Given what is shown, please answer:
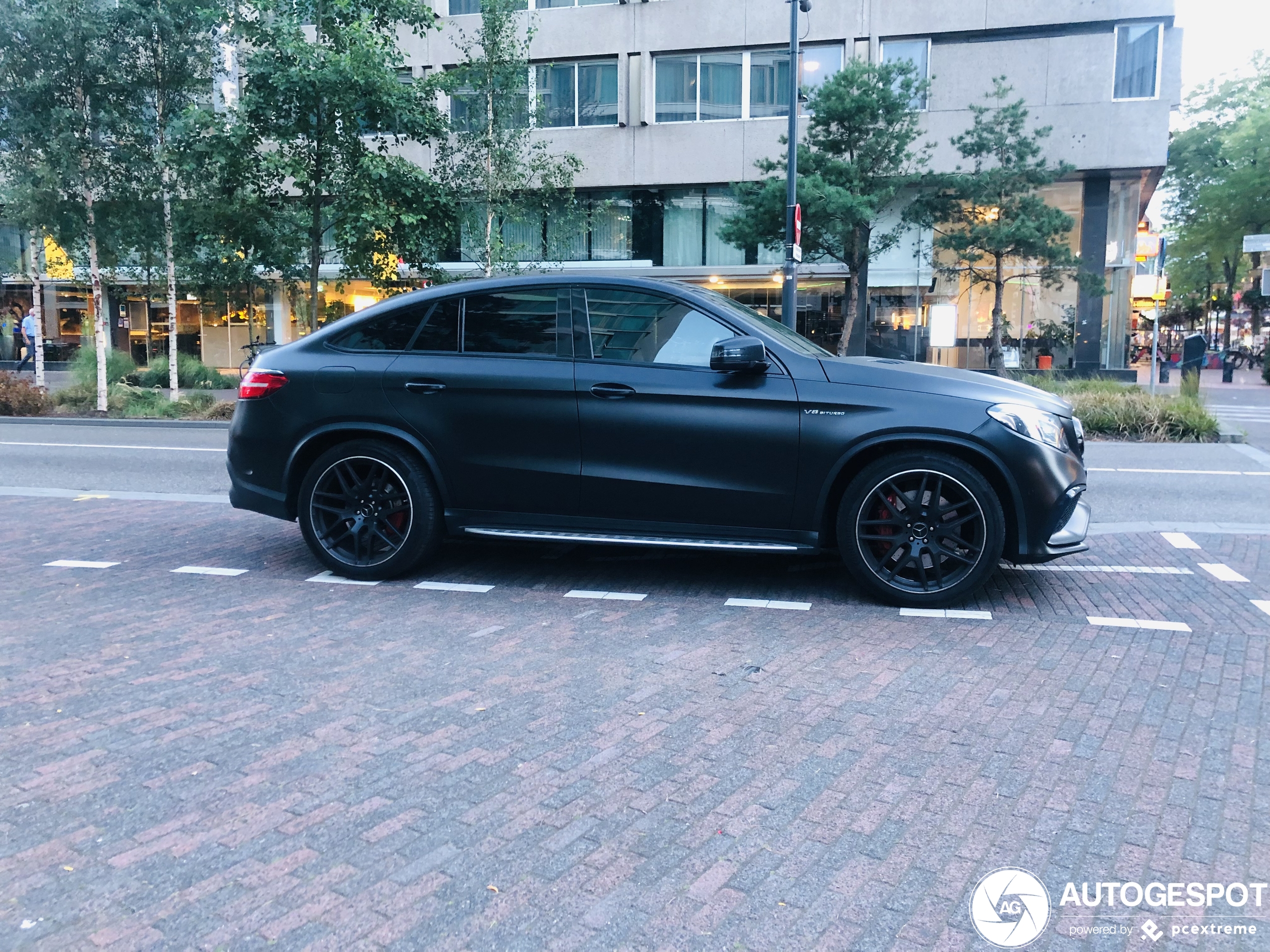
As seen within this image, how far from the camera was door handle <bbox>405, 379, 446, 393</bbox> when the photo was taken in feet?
19.5

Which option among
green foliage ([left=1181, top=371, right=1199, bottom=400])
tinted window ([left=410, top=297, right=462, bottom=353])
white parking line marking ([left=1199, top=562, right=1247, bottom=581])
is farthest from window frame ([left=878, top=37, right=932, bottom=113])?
tinted window ([left=410, top=297, right=462, bottom=353])

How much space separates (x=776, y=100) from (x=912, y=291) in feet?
21.6

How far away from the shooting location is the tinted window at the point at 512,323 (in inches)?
235

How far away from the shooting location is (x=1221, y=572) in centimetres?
642

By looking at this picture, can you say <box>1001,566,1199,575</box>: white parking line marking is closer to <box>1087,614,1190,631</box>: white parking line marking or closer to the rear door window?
<box>1087,614,1190,631</box>: white parking line marking

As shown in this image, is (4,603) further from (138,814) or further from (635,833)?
(635,833)

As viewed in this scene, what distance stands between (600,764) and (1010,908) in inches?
54.2

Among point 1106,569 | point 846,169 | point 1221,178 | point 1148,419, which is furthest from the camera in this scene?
point 1221,178

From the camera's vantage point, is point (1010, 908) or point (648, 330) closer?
point (1010, 908)

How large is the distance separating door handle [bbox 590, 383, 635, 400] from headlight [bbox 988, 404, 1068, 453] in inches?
74.8

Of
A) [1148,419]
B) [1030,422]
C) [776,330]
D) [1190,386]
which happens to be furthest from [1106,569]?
[1190,386]

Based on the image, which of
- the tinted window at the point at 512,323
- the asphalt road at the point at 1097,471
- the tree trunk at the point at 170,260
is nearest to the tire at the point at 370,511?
the tinted window at the point at 512,323

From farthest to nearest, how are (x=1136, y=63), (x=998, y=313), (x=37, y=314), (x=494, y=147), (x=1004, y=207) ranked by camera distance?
(x=1136, y=63), (x=998, y=313), (x=1004, y=207), (x=37, y=314), (x=494, y=147)

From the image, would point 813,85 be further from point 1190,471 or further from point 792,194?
point 1190,471
